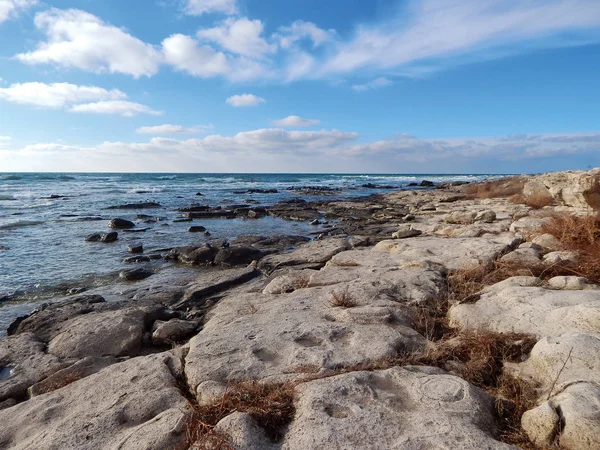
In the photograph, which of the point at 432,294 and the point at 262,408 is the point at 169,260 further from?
the point at 262,408

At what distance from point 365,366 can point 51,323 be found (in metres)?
4.99

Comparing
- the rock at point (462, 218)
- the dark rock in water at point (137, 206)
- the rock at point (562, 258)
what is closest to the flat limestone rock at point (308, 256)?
the rock at point (462, 218)

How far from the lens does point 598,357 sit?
2.73 m

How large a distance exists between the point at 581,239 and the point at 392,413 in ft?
16.2

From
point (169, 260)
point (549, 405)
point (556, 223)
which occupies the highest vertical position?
point (556, 223)

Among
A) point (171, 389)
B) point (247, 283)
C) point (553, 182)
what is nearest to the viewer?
point (171, 389)

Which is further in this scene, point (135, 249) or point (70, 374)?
point (135, 249)

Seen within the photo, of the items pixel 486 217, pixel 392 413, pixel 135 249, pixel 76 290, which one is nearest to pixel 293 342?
pixel 392 413

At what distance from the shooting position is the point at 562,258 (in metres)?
5.11

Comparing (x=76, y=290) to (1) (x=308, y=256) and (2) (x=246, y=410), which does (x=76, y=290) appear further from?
(2) (x=246, y=410)

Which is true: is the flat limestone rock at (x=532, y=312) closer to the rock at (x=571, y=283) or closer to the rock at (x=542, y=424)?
the rock at (x=571, y=283)

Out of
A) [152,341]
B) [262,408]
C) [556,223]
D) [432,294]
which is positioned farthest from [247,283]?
[556,223]

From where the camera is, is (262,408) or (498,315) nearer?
(262,408)

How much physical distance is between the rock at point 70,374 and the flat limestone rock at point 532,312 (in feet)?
12.8
